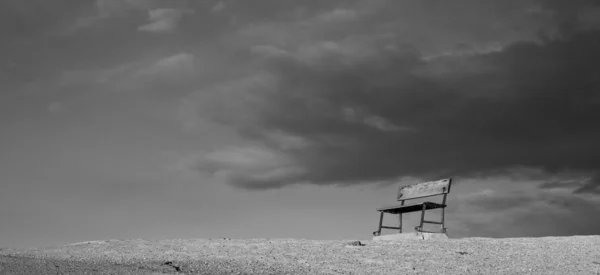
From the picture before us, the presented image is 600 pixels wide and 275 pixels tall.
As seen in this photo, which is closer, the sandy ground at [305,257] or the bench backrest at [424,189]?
the sandy ground at [305,257]

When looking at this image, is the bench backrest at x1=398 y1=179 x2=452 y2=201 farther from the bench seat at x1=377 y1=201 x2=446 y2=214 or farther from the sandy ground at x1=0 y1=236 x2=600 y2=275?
the sandy ground at x1=0 y1=236 x2=600 y2=275

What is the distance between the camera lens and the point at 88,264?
422 inches

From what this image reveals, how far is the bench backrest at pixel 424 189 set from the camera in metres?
19.2

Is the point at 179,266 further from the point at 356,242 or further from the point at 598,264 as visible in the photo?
the point at 598,264

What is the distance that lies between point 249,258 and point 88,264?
135 inches

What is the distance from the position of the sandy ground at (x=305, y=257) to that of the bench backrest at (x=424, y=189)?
328cm

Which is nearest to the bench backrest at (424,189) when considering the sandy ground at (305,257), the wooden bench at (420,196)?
the wooden bench at (420,196)

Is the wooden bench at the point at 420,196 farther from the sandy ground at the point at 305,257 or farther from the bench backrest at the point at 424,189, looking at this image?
the sandy ground at the point at 305,257

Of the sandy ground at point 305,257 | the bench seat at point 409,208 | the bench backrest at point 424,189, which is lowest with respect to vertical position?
the sandy ground at point 305,257

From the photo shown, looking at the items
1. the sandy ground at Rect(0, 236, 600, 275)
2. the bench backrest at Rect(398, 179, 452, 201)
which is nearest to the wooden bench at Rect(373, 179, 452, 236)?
the bench backrest at Rect(398, 179, 452, 201)

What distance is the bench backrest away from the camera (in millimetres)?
19250

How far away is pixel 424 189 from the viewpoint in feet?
66.2

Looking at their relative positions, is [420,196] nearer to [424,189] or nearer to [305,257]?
[424,189]

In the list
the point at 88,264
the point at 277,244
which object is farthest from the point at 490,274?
the point at 88,264
